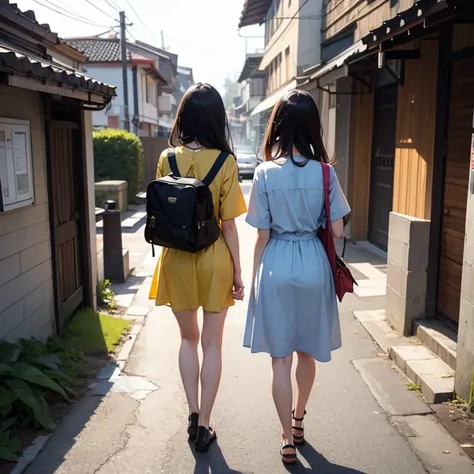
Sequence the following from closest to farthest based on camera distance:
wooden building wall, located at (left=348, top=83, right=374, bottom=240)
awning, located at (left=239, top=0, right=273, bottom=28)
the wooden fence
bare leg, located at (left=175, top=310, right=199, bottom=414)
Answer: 1. bare leg, located at (left=175, top=310, right=199, bottom=414)
2. wooden building wall, located at (left=348, top=83, right=374, bottom=240)
3. the wooden fence
4. awning, located at (left=239, top=0, right=273, bottom=28)

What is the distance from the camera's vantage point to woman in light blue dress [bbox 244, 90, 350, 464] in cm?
318

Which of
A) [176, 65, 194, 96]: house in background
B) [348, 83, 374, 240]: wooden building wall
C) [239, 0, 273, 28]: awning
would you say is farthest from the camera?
[176, 65, 194, 96]: house in background

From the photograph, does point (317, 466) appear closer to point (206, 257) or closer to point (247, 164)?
point (206, 257)

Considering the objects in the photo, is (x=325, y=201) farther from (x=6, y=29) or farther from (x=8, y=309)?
(x=6, y=29)

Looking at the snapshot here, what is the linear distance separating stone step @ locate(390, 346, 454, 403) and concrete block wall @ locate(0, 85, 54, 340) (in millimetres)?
2888

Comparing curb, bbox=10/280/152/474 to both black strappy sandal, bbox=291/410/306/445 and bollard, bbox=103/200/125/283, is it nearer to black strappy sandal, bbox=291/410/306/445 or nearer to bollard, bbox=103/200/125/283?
bollard, bbox=103/200/125/283

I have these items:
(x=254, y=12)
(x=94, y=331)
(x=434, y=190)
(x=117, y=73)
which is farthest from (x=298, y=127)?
(x=117, y=73)

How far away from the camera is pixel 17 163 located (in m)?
4.25

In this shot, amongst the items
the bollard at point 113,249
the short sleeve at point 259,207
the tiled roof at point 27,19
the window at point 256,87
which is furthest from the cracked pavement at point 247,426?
the window at point 256,87

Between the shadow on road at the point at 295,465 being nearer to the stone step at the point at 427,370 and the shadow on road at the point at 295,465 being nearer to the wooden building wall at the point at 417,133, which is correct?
the stone step at the point at 427,370

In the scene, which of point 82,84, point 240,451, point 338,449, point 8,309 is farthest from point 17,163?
point 338,449

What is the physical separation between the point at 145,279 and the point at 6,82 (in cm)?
548

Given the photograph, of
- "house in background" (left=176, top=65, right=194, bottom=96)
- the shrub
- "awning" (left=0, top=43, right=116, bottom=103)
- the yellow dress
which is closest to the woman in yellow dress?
the yellow dress

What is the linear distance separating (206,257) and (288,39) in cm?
1658
